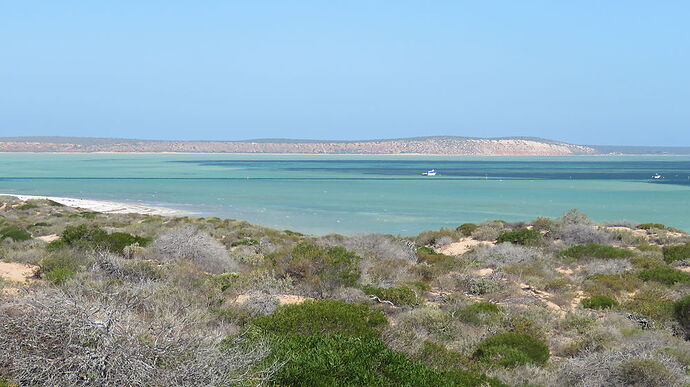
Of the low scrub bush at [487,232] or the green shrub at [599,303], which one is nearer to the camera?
the green shrub at [599,303]

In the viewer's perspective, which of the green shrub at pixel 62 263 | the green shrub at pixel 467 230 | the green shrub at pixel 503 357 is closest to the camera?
the green shrub at pixel 503 357

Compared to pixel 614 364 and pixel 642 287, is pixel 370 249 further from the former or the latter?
pixel 614 364

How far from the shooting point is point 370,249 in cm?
1800

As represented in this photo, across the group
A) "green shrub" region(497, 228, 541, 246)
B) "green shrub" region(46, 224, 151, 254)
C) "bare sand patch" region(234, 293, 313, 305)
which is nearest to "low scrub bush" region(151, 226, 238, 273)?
→ "green shrub" region(46, 224, 151, 254)

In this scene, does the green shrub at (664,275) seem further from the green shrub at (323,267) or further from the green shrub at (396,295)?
the green shrub at (323,267)

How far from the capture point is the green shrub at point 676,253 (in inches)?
678

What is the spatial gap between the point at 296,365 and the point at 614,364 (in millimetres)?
4187

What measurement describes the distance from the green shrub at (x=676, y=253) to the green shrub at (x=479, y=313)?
897 centimetres

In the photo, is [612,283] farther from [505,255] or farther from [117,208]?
[117,208]

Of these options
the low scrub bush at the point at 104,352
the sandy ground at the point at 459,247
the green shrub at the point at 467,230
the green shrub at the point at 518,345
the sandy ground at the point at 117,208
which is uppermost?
the low scrub bush at the point at 104,352

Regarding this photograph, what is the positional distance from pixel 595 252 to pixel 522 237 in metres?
3.56

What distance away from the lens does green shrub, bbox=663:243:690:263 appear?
678 inches

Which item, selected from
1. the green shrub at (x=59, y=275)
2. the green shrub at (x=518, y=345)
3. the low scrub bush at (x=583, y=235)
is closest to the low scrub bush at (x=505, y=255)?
the low scrub bush at (x=583, y=235)

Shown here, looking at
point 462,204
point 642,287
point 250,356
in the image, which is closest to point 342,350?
point 250,356
